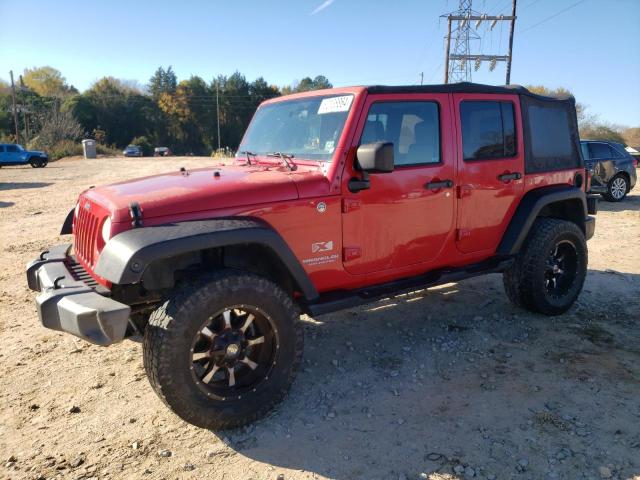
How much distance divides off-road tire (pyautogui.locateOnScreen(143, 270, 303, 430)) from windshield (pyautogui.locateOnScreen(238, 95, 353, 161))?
110cm

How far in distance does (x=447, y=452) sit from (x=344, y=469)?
0.61m

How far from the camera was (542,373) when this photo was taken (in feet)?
12.0

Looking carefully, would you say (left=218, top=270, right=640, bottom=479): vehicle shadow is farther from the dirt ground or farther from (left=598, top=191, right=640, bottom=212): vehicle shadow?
(left=598, top=191, right=640, bottom=212): vehicle shadow

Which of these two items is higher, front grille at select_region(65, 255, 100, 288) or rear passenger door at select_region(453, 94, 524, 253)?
rear passenger door at select_region(453, 94, 524, 253)

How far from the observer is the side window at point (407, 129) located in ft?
11.6

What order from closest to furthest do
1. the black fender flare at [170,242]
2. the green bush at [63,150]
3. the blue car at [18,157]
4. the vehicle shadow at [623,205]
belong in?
the black fender flare at [170,242]
the vehicle shadow at [623,205]
the blue car at [18,157]
the green bush at [63,150]

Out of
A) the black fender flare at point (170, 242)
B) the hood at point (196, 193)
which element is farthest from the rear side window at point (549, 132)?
the black fender flare at point (170, 242)

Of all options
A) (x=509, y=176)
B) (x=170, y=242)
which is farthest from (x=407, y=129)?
(x=170, y=242)

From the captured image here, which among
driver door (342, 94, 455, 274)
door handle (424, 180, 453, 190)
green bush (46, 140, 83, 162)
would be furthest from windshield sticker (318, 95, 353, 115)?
green bush (46, 140, 83, 162)

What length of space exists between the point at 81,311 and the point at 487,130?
3.41m

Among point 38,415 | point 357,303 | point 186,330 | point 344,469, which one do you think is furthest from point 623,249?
point 38,415

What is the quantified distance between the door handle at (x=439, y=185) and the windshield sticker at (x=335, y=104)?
2.85ft

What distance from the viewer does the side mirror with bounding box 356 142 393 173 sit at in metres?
3.10

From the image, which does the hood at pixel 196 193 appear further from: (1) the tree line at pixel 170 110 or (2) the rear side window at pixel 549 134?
(1) the tree line at pixel 170 110
